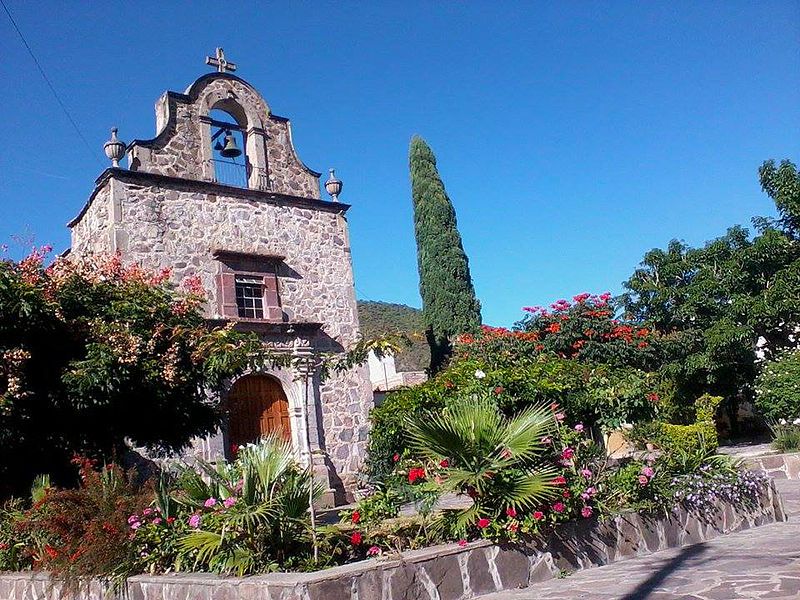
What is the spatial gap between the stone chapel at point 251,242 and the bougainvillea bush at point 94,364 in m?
3.80

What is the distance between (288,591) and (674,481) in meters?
4.10

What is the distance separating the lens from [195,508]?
5.29 metres

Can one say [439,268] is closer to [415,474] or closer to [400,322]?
[400,322]

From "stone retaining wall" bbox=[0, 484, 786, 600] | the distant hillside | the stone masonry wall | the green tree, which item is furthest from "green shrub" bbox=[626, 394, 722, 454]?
the distant hillside

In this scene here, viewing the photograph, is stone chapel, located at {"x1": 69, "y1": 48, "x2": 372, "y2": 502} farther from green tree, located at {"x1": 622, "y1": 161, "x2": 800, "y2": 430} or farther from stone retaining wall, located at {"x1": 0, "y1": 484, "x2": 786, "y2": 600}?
green tree, located at {"x1": 622, "y1": 161, "x2": 800, "y2": 430}

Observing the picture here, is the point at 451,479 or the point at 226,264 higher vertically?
the point at 226,264

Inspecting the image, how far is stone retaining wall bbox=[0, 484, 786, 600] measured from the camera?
4.10 metres

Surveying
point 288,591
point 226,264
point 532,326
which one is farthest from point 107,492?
point 532,326

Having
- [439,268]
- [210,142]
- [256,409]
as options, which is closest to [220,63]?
[210,142]

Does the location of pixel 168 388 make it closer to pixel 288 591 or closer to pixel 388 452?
pixel 388 452

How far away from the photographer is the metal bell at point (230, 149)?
1388 centimetres

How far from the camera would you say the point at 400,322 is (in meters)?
35.2

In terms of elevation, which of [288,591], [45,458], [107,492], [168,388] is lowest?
[288,591]

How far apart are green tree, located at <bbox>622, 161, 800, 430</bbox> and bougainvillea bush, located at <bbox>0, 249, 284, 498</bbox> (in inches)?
489
